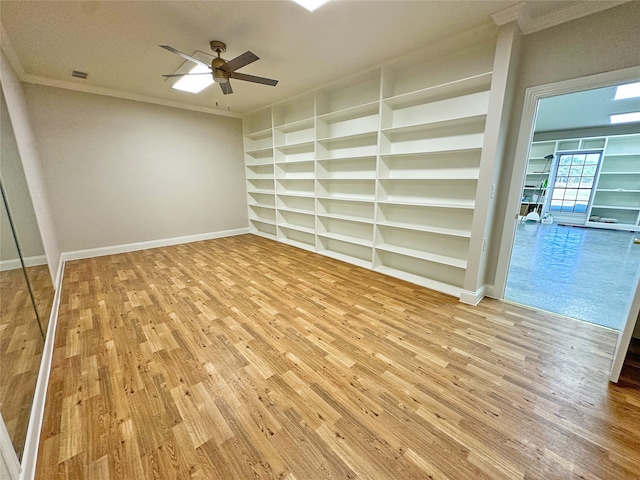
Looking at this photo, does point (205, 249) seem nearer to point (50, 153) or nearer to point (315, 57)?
point (50, 153)

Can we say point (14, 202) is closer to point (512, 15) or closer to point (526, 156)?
point (512, 15)

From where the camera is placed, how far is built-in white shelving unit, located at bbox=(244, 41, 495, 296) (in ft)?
9.09

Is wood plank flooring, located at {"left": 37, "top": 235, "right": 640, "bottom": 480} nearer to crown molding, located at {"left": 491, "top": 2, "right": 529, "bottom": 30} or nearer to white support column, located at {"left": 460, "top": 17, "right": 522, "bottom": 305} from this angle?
white support column, located at {"left": 460, "top": 17, "right": 522, "bottom": 305}

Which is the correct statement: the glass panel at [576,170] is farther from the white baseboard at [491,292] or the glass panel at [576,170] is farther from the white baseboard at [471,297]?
the white baseboard at [471,297]

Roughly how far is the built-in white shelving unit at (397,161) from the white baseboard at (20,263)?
3.35 metres

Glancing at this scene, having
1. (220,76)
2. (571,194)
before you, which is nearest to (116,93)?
(220,76)

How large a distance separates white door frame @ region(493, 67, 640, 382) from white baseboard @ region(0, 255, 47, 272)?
3839mm

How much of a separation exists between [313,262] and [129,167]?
3.67 m

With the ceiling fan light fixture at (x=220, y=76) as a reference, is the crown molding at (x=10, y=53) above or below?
above

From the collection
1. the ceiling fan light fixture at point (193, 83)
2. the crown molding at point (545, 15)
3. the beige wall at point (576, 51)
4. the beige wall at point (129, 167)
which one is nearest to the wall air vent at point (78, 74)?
the beige wall at point (129, 167)

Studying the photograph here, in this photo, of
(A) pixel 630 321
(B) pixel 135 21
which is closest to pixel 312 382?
(A) pixel 630 321

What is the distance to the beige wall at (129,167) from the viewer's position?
376 cm

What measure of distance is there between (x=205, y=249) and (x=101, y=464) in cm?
383

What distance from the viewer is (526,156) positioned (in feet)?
8.00
